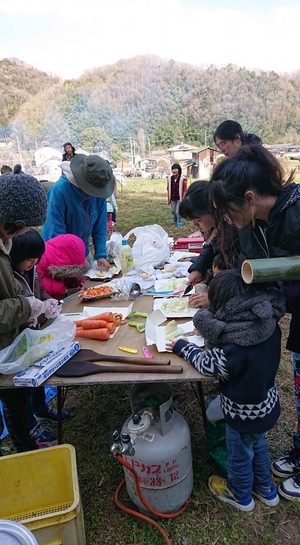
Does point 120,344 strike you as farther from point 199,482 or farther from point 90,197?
point 90,197

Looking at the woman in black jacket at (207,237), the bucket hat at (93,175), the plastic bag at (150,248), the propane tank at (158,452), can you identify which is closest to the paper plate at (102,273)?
the plastic bag at (150,248)

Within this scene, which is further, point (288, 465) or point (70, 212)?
point (70, 212)

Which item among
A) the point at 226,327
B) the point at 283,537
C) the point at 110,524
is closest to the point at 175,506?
the point at 110,524

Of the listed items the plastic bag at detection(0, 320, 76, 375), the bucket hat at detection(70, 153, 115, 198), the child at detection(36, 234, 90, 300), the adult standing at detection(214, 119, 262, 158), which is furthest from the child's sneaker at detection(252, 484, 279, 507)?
the adult standing at detection(214, 119, 262, 158)

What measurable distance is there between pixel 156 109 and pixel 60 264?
6124 centimetres

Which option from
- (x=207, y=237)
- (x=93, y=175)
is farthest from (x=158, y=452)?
(x=93, y=175)

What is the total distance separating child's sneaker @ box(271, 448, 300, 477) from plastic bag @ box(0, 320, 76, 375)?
129cm

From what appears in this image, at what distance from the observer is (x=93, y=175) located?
2652mm

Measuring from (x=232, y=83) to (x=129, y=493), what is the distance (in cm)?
6838

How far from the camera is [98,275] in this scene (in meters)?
2.74

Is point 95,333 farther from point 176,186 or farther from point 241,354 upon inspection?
point 176,186

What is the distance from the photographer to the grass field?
1.65 meters

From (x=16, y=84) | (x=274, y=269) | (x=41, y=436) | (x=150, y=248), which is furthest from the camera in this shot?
(x=16, y=84)

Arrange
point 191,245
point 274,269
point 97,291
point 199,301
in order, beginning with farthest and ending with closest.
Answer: point 191,245 → point 97,291 → point 199,301 → point 274,269
